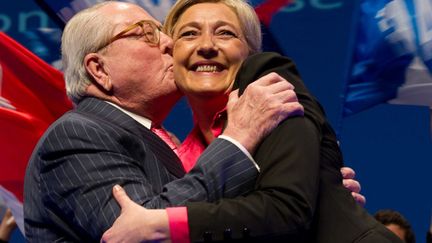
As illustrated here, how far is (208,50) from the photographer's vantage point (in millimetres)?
2758

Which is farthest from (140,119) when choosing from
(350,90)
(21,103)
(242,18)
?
(21,103)

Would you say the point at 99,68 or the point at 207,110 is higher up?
the point at 99,68

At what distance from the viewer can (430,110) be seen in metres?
4.32

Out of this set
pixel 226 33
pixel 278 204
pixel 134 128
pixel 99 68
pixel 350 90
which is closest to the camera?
pixel 278 204

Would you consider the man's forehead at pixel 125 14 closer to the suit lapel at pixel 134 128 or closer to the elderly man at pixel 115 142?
the elderly man at pixel 115 142

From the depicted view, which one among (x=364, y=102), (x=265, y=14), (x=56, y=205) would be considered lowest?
(x=364, y=102)

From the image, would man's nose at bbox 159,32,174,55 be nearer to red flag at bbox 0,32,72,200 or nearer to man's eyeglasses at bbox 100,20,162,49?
man's eyeglasses at bbox 100,20,162,49

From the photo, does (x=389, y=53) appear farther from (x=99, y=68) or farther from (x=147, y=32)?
(x=99, y=68)

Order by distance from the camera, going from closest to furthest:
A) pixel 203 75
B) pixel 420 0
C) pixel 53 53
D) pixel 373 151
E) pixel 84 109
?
pixel 84 109 < pixel 203 75 < pixel 420 0 < pixel 373 151 < pixel 53 53

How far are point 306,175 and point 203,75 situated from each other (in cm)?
82

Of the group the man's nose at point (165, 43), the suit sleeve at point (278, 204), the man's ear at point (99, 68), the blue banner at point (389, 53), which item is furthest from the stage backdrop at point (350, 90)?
the suit sleeve at point (278, 204)

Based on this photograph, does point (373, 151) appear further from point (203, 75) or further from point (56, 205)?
point (56, 205)

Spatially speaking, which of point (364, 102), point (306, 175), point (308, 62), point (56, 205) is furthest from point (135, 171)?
point (308, 62)

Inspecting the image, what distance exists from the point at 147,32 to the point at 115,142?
0.44 meters
